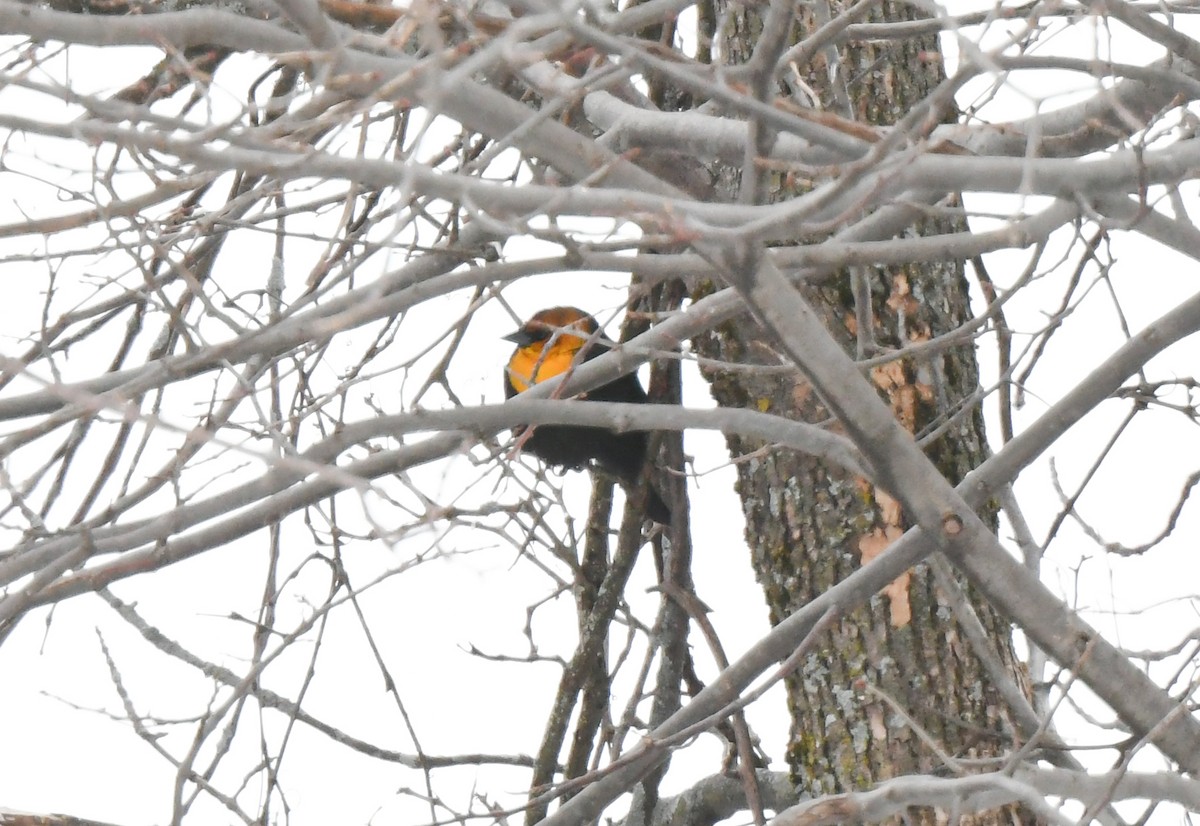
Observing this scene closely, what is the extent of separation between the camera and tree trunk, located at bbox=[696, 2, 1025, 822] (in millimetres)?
2959

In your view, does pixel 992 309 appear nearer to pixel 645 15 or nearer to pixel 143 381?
pixel 645 15

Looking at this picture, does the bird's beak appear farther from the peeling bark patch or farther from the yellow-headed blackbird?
the peeling bark patch

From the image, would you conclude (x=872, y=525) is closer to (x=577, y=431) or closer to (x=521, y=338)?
(x=577, y=431)

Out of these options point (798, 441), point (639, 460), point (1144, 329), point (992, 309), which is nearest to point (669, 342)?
point (798, 441)

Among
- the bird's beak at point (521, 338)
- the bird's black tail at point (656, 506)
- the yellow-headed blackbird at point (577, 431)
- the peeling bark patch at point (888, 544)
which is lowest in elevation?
the peeling bark patch at point (888, 544)

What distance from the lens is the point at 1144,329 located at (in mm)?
2178

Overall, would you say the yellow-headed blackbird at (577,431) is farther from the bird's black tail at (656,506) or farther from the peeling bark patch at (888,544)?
the peeling bark patch at (888,544)

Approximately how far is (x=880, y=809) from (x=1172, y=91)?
111 centimetres

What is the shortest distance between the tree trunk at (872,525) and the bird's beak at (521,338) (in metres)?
1.43

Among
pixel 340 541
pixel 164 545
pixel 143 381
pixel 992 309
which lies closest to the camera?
pixel 143 381

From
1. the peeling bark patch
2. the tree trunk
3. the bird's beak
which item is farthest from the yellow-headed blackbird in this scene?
the peeling bark patch

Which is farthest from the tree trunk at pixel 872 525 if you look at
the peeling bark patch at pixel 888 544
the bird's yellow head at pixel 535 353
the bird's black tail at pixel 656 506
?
the bird's yellow head at pixel 535 353

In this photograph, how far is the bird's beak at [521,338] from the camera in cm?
465

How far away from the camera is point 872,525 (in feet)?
10.0
